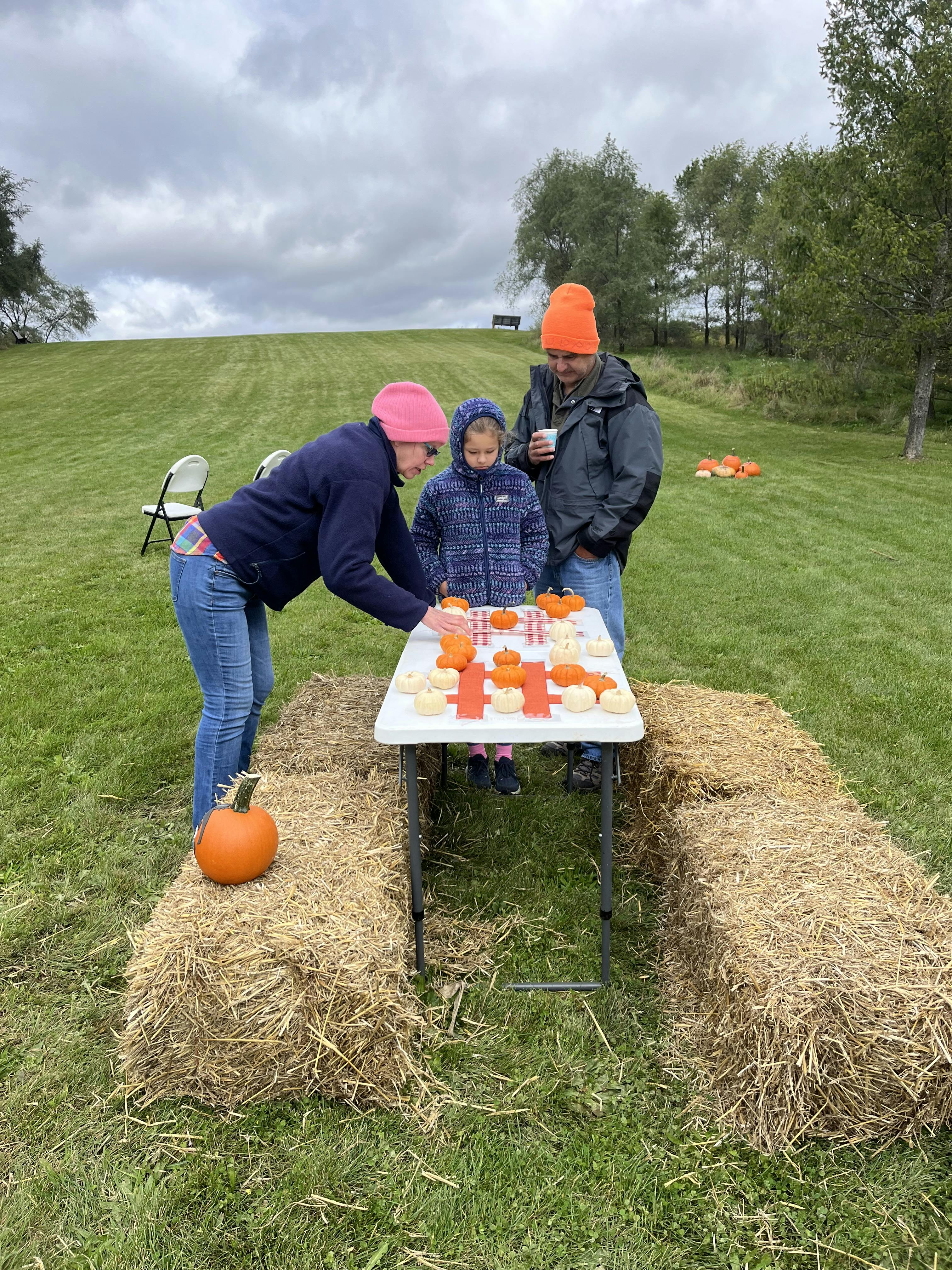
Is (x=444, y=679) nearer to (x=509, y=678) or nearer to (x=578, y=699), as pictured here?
(x=509, y=678)

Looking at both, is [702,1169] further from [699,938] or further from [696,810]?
[696,810]

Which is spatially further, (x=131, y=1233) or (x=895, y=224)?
(x=895, y=224)

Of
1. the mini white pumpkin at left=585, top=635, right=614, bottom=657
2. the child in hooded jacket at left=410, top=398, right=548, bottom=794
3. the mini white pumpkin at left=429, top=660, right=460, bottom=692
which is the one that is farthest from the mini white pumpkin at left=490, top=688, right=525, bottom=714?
the child in hooded jacket at left=410, top=398, right=548, bottom=794

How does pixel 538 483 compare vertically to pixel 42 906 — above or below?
above

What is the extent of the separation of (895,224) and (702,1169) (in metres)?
15.8

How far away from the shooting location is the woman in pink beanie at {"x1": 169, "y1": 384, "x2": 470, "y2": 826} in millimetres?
2770

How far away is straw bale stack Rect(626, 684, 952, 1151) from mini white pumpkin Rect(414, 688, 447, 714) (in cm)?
115

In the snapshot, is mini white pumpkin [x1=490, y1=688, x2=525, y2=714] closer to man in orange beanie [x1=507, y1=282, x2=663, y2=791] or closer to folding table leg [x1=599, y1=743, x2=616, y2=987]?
folding table leg [x1=599, y1=743, x2=616, y2=987]

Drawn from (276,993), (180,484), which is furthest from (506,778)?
(180,484)

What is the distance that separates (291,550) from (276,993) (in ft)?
5.15

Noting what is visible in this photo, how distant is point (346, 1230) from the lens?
2059mm

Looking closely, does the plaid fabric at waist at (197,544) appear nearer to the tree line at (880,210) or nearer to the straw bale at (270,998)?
the straw bale at (270,998)

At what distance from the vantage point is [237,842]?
8.27ft

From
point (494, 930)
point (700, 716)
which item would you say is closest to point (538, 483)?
point (700, 716)
